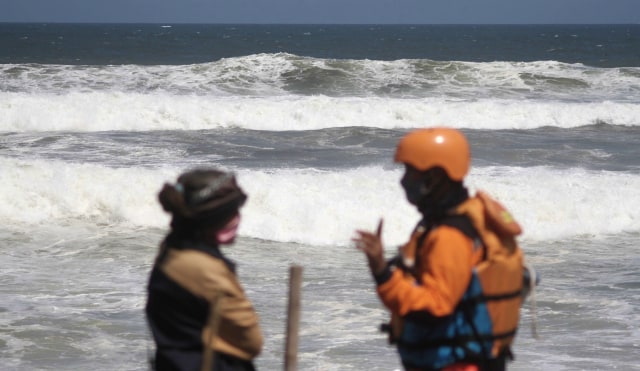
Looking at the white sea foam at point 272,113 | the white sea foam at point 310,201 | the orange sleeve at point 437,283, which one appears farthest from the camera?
the white sea foam at point 272,113

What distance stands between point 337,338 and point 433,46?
7780 cm

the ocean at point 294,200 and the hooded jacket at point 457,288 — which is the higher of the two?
the hooded jacket at point 457,288

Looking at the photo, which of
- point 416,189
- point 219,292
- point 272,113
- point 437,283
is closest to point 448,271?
point 437,283

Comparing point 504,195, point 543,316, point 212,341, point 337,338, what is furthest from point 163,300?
point 504,195

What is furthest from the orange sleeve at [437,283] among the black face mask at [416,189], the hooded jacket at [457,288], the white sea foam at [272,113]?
the white sea foam at [272,113]

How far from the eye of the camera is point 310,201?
40.7 ft

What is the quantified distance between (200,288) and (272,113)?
20.5 m

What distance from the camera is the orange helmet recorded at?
2.97 metres

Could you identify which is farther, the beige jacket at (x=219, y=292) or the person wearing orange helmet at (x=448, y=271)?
the beige jacket at (x=219, y=292)

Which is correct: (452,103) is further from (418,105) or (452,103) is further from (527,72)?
(527,72)

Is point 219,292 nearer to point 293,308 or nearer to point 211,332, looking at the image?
point 211,332

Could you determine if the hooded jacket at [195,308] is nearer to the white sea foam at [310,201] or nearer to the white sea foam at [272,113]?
the white sea foam at [310,201]

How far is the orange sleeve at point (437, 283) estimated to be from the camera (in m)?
2.82

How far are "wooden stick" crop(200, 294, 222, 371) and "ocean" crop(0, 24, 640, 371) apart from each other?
1027mm
